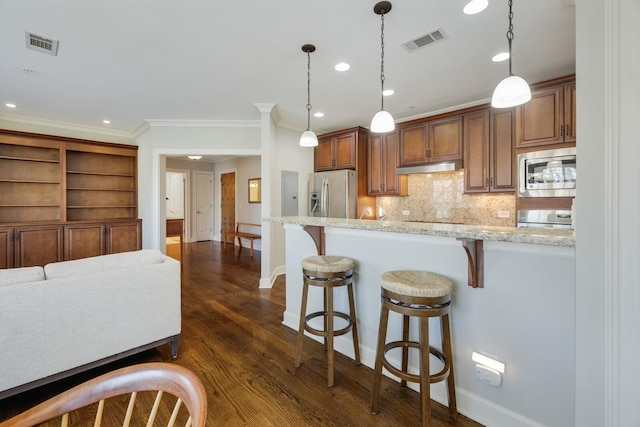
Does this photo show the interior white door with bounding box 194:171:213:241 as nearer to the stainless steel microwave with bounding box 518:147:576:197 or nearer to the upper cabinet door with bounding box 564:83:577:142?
the stainless steel microwave with bounding box 518:147:576:197

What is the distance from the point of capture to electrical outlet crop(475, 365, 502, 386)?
4.93 feet

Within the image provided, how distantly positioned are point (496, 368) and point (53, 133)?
22.1 feet

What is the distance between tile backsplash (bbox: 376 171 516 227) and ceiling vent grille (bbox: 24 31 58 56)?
4.37 m

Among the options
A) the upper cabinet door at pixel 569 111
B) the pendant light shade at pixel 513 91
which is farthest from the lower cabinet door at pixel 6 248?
the upper cabinet door at pixel 569 111

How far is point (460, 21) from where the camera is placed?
2.13 meters

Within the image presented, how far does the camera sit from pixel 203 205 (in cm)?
834

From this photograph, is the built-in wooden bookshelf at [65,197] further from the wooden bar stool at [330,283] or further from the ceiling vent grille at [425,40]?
the ceiling vent grille at [425,40]

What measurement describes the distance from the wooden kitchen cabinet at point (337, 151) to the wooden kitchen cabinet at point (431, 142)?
0.77 m

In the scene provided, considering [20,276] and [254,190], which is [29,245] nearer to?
[20,276]

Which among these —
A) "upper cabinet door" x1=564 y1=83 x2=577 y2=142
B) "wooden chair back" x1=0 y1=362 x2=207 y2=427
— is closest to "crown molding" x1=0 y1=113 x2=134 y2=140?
"wooden chair back" x1=0 y1=362 x2=207 y2=427

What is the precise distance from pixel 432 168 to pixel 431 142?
0.40 m

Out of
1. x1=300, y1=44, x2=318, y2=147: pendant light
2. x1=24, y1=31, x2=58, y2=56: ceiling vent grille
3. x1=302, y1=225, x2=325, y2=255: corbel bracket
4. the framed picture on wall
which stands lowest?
x1=302, y1=225, x2=325, y2=255: corbel bracket

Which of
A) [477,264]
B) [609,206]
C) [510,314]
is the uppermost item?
[609,206]

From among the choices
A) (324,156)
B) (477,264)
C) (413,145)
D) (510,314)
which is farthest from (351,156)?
(510,314)
